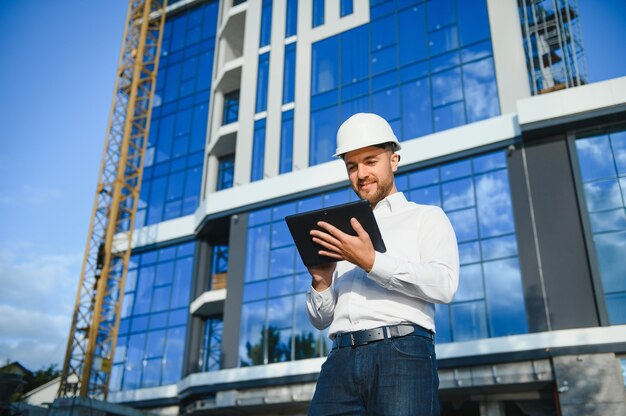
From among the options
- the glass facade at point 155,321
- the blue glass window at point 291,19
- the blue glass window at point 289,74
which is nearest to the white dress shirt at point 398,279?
the blue glass window at point 289,74

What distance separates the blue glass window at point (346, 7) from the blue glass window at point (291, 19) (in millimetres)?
2574

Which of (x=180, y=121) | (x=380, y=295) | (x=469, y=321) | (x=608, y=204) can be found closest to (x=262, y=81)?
(x=180, y=121)

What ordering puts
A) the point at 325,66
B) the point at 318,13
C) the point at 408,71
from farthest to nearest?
1. the point at 318,13
2. the point at 325,66
3. the point at 408,71

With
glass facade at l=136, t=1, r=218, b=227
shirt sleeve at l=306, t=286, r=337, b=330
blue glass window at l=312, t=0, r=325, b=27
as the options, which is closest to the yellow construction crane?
glass facade at l=136, t=1, r=218, b=227

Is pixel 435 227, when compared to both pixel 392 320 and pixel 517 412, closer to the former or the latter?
pixel 392 320

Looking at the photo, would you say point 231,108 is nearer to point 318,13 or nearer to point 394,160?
point 318,13

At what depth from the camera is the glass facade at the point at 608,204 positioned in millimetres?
18938

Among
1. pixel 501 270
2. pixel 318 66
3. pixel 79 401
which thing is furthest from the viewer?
pixel 318 66

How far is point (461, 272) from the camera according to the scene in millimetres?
20969

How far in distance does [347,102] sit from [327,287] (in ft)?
77.2

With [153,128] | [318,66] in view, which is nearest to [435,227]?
[318,66]

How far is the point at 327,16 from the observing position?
1131 inches

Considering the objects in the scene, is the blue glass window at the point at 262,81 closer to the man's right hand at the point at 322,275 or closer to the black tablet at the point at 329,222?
the man's right hand at the point at 322,275

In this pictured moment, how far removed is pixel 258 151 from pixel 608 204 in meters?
14.5
